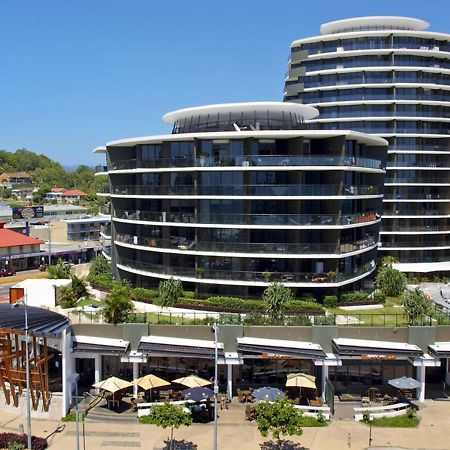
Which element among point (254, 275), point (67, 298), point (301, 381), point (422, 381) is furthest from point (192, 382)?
point (422, 381)

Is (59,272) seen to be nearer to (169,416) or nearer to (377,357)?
(169,416)

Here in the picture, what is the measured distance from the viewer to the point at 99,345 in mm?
38656

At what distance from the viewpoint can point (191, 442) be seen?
104 feet

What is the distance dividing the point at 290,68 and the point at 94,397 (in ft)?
192

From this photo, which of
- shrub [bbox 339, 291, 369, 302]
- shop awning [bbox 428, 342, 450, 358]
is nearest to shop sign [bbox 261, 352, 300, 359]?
shop awning [bbox 428, 342, 450, 358]

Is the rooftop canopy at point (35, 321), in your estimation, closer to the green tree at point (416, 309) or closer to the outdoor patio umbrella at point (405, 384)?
the outdoor patio umbrella at point (405, 384)

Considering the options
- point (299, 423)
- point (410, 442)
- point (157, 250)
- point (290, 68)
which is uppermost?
point (290, 68)

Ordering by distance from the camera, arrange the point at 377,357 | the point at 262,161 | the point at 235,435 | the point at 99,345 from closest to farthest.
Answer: the point at 235,435
the point at 377,357
the point at 99,345
the point at 262,161

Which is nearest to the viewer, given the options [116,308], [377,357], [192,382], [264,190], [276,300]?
[192,382]

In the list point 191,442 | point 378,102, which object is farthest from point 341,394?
point 378,102

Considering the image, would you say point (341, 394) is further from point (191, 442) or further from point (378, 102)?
point (378, 102)

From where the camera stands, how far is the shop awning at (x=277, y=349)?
37812 millimetres

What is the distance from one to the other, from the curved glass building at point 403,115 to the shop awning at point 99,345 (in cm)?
4552

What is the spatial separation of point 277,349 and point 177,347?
7334mm
